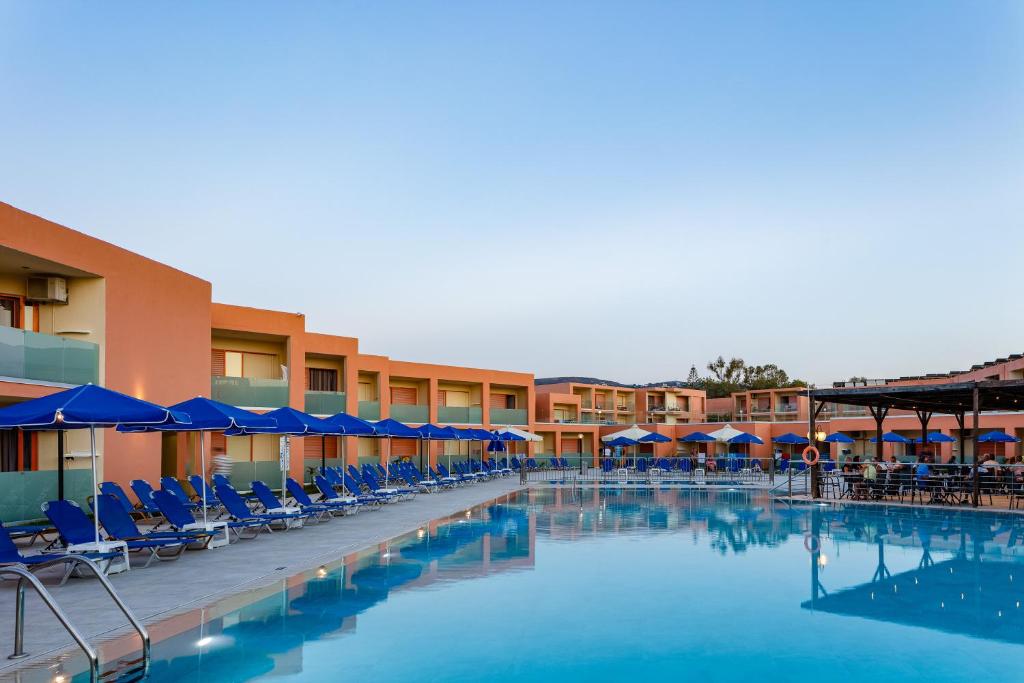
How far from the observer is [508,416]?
125 feet

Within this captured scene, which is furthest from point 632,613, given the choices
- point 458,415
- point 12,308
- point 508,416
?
point 508,416

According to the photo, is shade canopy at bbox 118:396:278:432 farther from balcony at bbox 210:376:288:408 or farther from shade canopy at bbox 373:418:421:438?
balcony at bbox 210:376:288:408

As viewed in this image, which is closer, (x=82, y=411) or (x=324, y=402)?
(x=82, y=411)

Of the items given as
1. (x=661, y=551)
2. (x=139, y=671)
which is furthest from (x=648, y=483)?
(x=139, y=671)

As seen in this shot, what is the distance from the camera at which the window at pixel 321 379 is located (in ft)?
89.1

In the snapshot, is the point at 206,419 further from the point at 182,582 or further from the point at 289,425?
the point at 182,582

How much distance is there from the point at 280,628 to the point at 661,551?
6483 mm

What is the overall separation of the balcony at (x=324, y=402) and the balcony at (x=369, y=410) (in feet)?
7.65

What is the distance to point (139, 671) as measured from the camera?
511cm

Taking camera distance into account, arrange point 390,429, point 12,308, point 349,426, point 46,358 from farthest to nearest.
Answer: point 390,429, point 349,426, point 12,308, point 46,358

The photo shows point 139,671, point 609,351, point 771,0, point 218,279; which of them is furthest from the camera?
point 609,351

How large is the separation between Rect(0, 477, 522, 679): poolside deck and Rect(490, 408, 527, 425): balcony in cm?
2281

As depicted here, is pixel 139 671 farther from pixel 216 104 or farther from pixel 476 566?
pixel 216 104

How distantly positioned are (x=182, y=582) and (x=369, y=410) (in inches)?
767
